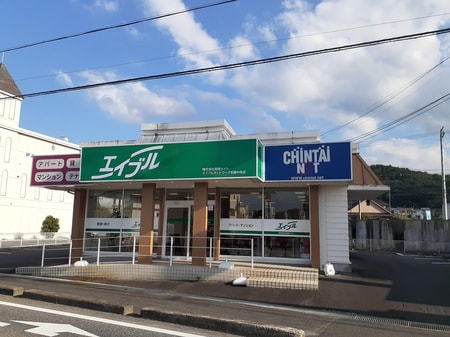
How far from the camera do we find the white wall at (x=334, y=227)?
517 inches

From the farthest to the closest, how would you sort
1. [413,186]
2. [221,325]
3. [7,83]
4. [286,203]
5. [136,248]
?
[413,186] < [7,83] < [136,248] < [286,203] < [221,325]

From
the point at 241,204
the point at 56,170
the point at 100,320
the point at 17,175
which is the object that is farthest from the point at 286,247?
the point at 17,175

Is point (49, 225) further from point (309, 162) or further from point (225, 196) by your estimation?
point (309, 162)

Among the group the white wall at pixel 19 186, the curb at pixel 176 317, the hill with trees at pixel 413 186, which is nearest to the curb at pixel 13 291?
the curb at pixel 176 317

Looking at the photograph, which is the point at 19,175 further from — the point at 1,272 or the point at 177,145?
the point at 177,145

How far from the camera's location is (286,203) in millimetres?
14273

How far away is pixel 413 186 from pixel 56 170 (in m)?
83.3

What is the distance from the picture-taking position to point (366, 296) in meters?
10.1

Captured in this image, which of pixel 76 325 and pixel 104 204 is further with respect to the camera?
pixel 104 204

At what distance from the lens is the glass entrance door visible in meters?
15.3

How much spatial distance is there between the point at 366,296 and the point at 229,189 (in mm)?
6557

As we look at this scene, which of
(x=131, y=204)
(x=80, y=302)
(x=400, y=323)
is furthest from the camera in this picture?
(x=131, y=204)

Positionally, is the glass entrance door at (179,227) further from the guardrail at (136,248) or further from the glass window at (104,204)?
the glass window at (104,204)

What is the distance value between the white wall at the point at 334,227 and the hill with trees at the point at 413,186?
61.6 meters
